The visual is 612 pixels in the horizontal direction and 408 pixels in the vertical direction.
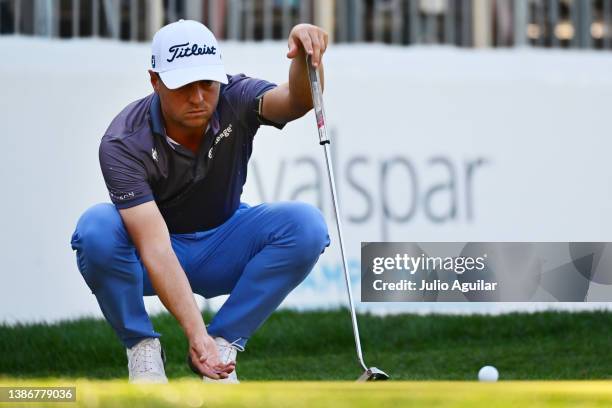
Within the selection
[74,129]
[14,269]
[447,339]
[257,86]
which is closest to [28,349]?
[14,269]

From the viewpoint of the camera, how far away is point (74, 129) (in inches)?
249

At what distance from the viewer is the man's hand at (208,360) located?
322 centimetres

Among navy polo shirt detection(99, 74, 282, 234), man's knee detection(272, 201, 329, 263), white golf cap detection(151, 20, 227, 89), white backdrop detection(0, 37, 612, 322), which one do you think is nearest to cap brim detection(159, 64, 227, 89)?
white golf cap detection(151, 20, 227, 89)

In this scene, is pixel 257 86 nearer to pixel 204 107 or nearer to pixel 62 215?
pixel 204 107

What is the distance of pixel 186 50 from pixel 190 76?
9cm

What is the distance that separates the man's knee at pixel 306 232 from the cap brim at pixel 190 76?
44 centimetres

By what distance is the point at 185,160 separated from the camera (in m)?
3.63

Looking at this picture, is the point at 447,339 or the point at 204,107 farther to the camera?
the point at 447,339

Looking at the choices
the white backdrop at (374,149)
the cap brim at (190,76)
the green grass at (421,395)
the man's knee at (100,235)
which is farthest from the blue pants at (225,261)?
the white backdrop at (374,149)

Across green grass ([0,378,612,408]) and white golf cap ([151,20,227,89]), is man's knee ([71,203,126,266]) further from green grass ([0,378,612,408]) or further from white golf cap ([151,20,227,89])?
green grass ([0,378,612,408])

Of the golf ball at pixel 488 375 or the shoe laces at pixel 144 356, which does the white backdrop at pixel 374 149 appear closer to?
the golf ball at pixel 488 375

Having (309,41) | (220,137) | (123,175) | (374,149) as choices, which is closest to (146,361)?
(123,175)

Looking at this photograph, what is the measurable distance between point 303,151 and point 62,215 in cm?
110

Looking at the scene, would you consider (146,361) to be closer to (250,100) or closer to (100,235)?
(100,235)
